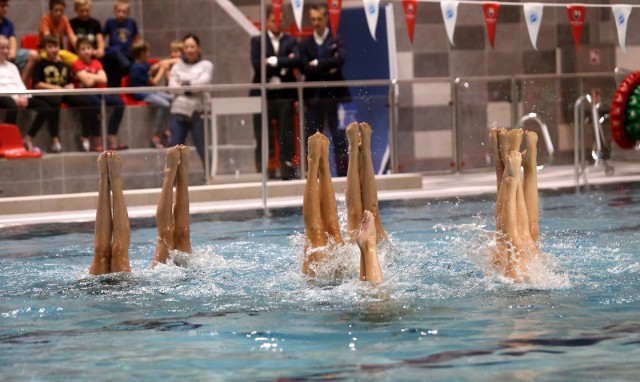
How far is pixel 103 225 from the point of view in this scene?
6523 millimetres

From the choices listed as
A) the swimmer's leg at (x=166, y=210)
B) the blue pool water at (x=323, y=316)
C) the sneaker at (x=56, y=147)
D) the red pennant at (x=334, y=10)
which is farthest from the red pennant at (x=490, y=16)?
the swimmer's leg at (x=166, y=210)

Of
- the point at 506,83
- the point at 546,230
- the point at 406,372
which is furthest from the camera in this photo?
the point at 506,83

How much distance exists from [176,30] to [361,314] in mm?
11032

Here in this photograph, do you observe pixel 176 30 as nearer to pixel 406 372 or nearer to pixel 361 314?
pixel 361 314

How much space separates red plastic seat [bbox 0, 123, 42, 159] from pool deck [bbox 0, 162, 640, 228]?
437 millimetres

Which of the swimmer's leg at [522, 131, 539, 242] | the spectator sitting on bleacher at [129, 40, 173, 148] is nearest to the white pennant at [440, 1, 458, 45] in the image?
the spectator sitting on bleacher at [129, 40, 173, 148]

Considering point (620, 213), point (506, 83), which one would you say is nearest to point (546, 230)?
point (620, 213)

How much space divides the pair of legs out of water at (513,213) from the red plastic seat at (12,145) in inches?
229

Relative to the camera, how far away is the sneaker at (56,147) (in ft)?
35.6

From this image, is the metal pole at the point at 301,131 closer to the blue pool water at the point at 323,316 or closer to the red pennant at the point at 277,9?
the red pennant at the point at 277,9

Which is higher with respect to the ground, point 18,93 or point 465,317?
point 18,93

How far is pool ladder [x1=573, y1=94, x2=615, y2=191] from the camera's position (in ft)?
41.6

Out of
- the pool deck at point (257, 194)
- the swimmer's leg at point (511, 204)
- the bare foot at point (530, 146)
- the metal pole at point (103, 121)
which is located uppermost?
the metal pole at point (103, 121)

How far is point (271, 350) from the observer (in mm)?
4785
